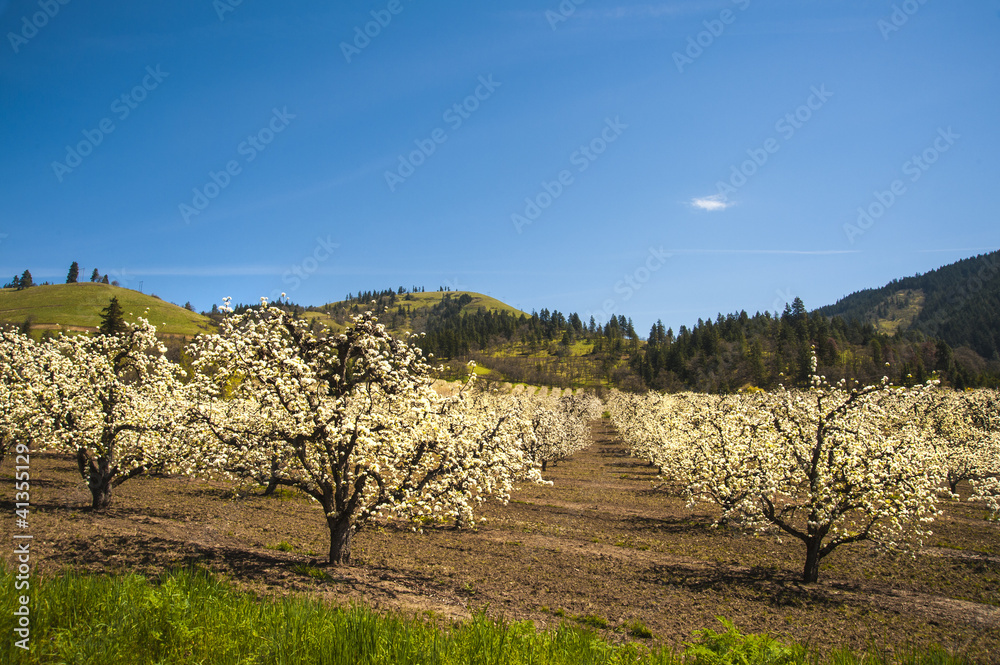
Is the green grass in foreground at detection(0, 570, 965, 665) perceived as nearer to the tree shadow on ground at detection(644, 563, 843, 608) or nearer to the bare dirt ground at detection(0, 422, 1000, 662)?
the bare dirt ground at detection(0, 422, 1000, 662)

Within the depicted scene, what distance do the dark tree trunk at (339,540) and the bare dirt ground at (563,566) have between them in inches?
20.0

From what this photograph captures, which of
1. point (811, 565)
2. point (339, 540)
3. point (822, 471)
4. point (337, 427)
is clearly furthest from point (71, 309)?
point (822, 471)

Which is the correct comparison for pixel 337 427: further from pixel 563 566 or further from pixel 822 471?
pixel 822 471

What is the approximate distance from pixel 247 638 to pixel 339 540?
10544 mm

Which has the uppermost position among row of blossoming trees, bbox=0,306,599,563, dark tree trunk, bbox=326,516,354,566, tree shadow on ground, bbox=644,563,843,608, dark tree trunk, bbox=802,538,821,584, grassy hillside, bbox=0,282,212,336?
grassy hillside, bbox=0,282,212,336

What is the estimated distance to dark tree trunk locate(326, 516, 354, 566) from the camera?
16.2 meters

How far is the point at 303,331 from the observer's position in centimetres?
1594

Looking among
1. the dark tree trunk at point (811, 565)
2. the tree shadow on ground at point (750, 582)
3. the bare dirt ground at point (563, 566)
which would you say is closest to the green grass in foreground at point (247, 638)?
the bare dirt ground at point (563, 566)

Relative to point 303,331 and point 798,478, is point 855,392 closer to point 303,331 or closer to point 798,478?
point 798,478

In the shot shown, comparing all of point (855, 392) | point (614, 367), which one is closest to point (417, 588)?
point (855, 392)

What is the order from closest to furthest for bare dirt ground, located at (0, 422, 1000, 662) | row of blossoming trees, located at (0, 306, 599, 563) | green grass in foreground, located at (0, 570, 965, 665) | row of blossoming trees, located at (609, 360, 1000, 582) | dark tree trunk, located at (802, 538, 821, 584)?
green grass in foreground, located at (0, 570, 965, 665), bare dirt ground, located at (0, 422, 1000, 662), row of blossoming trees, located at (0, 306, 599, 563), row of blossoming trees, located at (609, 360, 1000, 582), dark tree trunk, located at (802, 538, 821, 584)

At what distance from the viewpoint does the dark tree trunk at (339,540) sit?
16.2 metres

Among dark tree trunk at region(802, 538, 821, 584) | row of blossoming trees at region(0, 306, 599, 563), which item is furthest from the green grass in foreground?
dark tree trunk at region(802, 538, 821, 584)

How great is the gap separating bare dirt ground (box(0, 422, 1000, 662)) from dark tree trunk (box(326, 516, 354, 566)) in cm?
51
